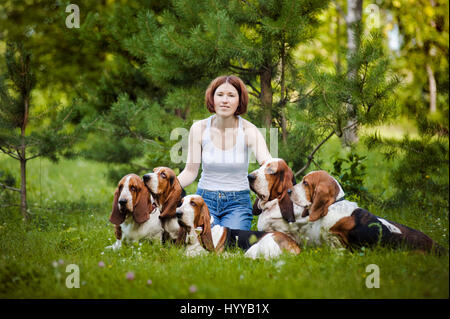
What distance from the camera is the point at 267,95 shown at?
5125 millimetres

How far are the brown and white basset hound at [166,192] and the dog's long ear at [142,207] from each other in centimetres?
6

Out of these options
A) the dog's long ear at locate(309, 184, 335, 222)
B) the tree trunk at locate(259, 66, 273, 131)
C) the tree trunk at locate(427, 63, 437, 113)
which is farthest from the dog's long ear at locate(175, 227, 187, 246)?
the tree trunk at locate(427, 63, 437, 113)

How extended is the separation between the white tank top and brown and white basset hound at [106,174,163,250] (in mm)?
710

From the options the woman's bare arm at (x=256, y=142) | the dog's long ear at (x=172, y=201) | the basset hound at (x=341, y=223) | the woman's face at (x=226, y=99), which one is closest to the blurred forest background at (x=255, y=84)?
the woman's bare arm at (x=256, y=142)

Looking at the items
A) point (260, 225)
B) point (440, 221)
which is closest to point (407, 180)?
point (440, 221)

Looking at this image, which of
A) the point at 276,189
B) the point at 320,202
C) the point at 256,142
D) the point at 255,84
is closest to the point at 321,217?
the point at 320,202

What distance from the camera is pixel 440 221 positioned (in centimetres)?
382

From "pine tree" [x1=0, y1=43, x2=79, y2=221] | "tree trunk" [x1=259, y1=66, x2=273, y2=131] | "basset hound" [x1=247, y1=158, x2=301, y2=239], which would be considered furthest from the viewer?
"tree trunk" [x1=259, y1=66, x2=273, y2=131]

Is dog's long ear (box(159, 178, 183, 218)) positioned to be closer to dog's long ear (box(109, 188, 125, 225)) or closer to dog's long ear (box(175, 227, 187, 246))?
dog's long ear (box(175, 227, 187, 246))

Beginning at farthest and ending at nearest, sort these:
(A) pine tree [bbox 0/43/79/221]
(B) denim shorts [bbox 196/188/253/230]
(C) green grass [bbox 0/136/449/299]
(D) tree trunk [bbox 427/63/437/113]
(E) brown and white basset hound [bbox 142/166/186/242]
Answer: (A) pine tree [bbox 0/43/79/221], (B) denim shorts [bbox 196/188/253/230], (D) tree trunk [bbox 427/63/437/113], (E) brown and white basset hound [bbox 142/166/186/242], (C) green grass [bbox 0/136/449/299]

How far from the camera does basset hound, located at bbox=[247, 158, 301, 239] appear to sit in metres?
3.15

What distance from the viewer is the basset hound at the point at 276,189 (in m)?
3.15

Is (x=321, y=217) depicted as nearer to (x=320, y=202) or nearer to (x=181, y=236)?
(x=320, y=202)
